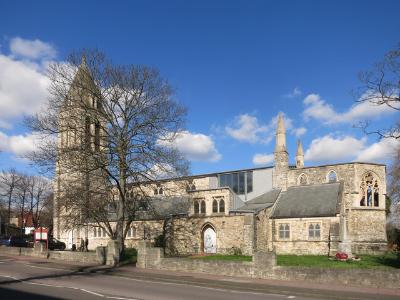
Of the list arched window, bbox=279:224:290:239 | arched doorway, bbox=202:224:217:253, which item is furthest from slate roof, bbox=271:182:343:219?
arched doorway, bbox=202:224:217:253

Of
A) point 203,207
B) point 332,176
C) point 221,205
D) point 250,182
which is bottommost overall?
point 203,207

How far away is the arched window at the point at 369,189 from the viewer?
44719mm

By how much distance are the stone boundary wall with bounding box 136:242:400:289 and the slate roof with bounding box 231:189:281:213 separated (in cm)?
1557

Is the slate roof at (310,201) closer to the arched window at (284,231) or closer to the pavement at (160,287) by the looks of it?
the arched window at (284,231)

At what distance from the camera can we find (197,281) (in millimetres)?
20672

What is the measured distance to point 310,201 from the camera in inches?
1640

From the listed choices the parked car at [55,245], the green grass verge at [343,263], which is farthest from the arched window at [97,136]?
the parked car at [55,245]

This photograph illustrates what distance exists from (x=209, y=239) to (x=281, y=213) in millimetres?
6959

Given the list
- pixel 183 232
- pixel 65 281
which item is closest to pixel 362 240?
pixel 183 232

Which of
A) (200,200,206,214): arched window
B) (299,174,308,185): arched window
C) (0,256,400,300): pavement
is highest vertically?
(299,174,308,185): arched window

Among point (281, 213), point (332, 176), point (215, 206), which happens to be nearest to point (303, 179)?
point (332, 176)

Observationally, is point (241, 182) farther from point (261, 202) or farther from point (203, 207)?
point (203, 207)

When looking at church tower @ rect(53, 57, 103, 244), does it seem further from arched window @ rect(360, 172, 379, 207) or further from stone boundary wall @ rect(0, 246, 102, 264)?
arched window @ rect(360, 172, 379, 207)

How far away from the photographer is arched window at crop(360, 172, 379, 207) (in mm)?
44719
